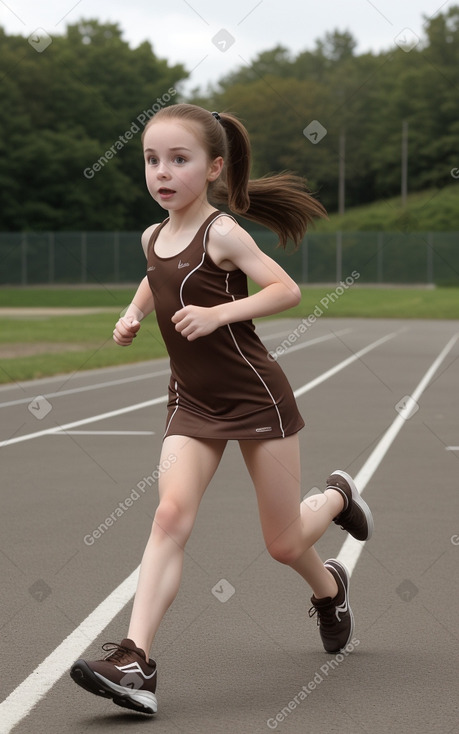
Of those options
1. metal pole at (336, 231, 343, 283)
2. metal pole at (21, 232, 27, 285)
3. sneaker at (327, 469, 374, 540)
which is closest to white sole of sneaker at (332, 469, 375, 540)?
sneaker at (327, 469, 374, 540)

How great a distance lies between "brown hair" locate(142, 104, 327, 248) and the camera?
454 centimetres

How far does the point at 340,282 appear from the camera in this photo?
211 ft

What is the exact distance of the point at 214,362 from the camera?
4.45 m

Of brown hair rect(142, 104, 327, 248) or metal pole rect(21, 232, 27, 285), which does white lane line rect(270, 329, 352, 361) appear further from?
metal pole rect(21, 232, 27, 285)

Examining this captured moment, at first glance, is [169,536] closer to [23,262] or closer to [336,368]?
[336,368]

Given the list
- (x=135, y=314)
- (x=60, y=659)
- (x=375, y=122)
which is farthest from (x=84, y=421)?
(x=375, y=122)

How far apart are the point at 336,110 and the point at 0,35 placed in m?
37.5

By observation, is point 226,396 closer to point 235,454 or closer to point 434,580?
point 434,580

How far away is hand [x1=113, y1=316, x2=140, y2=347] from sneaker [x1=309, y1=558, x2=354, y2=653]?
1322mm

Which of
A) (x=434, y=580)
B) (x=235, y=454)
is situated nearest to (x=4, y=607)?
(x=434, y=580)

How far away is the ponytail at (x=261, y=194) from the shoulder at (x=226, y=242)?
1.15 ft

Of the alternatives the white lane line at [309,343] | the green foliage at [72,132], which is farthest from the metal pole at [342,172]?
the white lane line at [309,343]

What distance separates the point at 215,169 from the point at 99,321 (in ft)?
104

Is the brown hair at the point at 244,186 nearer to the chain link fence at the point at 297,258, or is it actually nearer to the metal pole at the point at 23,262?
the metal pole at the point at 23,262
